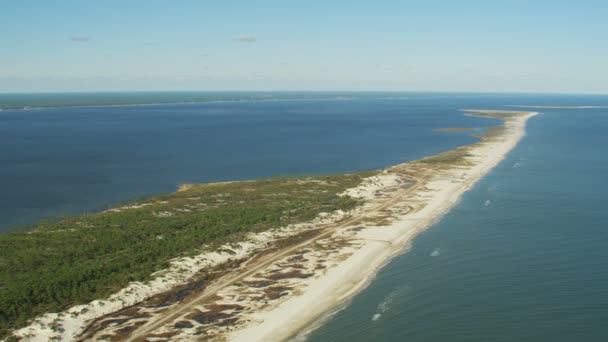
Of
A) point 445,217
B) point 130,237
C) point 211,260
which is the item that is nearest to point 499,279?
point 445,217

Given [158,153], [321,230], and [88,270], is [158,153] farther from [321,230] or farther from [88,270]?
[88,270]

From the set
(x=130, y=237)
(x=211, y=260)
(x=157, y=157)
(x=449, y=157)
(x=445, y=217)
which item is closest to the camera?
(x=211, y=260)

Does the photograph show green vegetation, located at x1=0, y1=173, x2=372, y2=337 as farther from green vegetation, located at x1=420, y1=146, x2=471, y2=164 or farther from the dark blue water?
green vegetation, located at x1=420, y1=146, x2=471, y2=164

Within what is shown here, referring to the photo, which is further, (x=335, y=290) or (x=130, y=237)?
(x=130, y=237)

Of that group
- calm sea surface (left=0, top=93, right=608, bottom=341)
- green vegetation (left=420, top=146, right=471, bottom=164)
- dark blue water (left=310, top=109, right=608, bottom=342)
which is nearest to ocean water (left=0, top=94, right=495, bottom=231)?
calm sea surface (left=0, top=93, right=608, bottom=341)

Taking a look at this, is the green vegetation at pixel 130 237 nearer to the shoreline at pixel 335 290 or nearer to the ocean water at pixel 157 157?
the ocean water at pixel 157 157

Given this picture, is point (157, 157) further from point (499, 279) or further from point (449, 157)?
point (499, 279)
